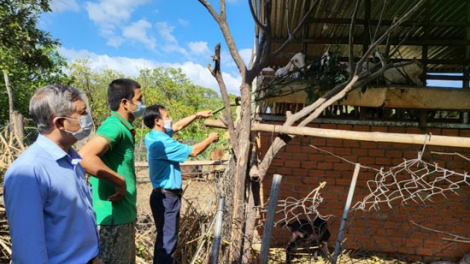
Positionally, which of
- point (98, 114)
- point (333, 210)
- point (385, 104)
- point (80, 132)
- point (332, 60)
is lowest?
point (333, 210)

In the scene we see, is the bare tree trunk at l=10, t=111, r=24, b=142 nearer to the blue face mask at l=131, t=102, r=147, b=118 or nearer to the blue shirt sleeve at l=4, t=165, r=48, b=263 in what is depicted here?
the blue face mask at l=131, t=102, r=147, b=118

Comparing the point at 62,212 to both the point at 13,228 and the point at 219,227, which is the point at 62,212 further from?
the point at 219,227

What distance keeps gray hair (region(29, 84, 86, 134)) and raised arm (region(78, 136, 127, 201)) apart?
2.10ft

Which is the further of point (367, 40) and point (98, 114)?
point (98, 114)

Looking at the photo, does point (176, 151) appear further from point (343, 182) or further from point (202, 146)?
point (343, 182)

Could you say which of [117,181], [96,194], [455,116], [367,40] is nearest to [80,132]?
[117,181]

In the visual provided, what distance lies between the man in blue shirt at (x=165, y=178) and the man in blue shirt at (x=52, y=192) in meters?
1.58

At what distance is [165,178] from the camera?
3.30 metres

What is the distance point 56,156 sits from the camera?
147cm

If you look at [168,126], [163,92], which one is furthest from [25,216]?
[163,92]

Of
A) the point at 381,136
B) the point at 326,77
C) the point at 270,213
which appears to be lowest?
the point at 270,213

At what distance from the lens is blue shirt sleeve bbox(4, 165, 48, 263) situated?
4.21ft

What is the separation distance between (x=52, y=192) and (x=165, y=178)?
1908mm

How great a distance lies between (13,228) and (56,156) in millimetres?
323
